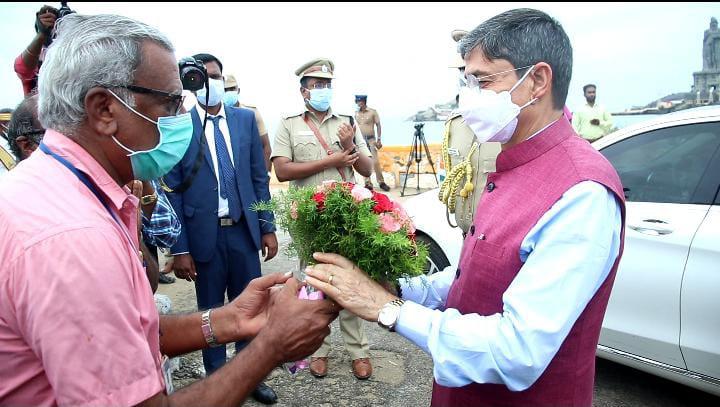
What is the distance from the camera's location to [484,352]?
1.40 meters

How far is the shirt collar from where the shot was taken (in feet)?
4.31

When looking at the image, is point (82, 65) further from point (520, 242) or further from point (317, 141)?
point (317, 141)

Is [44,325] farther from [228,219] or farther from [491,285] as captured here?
[228,219]

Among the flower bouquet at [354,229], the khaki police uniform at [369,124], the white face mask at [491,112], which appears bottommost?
the khaki police uniform at [369,124]

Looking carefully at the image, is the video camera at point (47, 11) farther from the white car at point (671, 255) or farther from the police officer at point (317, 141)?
the white car at point (671, 255)

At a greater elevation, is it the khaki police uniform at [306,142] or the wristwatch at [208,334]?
the khaki police uniform at [306,142]

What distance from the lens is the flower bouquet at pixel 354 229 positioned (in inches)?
63.8

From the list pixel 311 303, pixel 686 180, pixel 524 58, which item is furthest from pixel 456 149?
pixel 311 303

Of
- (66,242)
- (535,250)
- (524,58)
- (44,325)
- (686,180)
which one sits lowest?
(686,180)

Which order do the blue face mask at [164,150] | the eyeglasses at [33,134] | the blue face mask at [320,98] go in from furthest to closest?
the blue face mask at [320,98]
the eyeglasses at [33,134]
the blue face mask at [164,150]

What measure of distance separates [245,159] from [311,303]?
81.4 inches

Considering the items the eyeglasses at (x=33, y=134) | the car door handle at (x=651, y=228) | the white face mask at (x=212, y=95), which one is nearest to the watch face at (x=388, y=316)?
the eyeglasses at (x=33, y=134)

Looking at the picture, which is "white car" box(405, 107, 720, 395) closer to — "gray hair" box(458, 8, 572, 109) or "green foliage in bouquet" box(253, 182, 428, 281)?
"gray hair" box(458, 8, 572, 109)

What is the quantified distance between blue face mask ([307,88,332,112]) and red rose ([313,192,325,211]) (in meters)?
2.56
